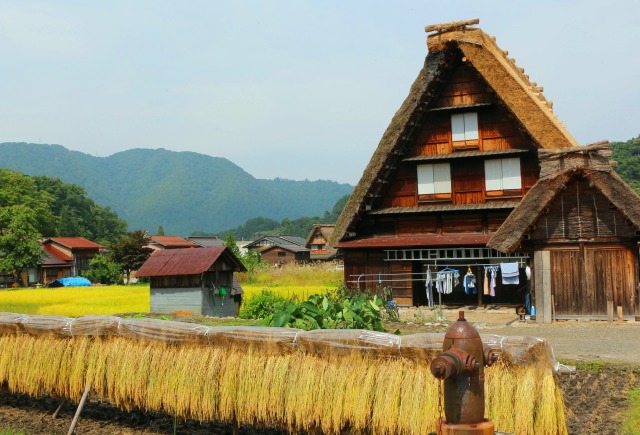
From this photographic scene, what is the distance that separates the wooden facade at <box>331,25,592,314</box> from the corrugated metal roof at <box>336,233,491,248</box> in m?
0.03

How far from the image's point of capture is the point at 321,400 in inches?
245

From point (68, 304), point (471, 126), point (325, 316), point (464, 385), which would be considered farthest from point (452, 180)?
point (464, 385)

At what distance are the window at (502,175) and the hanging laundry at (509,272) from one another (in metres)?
2.78

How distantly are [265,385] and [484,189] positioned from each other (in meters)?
15.9

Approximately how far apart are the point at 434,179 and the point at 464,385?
18.1 metres

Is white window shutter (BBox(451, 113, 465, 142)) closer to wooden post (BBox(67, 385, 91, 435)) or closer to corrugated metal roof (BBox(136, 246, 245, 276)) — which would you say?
corrugated metal roof (BBox(136, 246, 245, 276))

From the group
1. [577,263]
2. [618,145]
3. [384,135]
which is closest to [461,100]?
[384,135]

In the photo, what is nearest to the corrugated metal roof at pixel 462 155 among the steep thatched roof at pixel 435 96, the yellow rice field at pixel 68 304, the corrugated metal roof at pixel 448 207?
the steep thatched roof at pixel 435 96

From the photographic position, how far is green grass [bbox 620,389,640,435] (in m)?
6.72

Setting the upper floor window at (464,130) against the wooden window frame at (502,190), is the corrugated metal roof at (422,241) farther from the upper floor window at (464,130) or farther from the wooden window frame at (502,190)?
the upper floor window at (464,130)

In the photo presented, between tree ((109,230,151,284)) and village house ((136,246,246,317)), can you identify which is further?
tree ((109,230,151,284))

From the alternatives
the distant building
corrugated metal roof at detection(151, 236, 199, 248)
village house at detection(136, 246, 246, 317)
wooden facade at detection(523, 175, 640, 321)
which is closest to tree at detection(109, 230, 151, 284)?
the distant building

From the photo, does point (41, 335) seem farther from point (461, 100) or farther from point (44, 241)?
point (44, 241)

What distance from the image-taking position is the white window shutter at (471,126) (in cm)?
2111
